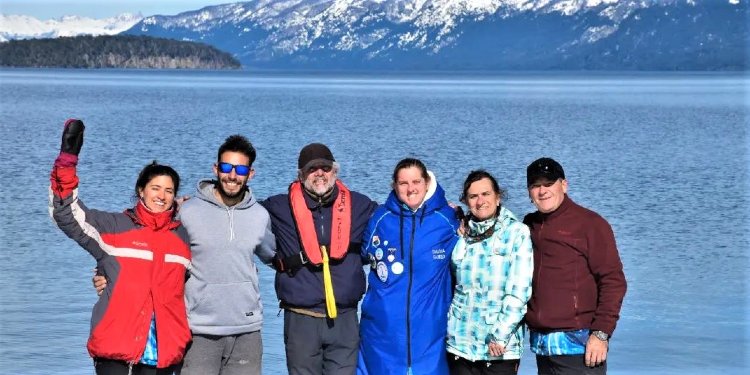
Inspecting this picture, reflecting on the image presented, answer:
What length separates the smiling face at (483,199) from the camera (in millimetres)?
6809

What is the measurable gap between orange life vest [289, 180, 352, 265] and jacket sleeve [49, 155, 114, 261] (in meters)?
1.11

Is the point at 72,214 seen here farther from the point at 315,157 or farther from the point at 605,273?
the point at 605,273

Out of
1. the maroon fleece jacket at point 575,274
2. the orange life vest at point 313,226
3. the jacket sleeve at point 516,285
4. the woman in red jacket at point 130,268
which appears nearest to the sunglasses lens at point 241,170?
the orange life vest at point 313,226

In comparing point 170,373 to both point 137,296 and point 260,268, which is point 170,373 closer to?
point 137,296

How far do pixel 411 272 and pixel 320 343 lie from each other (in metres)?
0.73

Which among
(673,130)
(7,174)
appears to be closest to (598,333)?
(7,174)

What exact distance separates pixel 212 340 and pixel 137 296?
0.60m

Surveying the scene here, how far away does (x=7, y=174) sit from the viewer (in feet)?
104

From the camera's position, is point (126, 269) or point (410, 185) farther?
point (410, 185)

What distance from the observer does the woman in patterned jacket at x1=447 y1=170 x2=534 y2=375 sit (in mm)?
6707

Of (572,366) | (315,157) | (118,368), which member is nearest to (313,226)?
(315,157)

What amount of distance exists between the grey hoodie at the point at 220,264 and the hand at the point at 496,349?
140cm

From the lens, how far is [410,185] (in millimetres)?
6852

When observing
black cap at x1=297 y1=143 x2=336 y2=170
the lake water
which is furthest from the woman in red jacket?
the lake water
